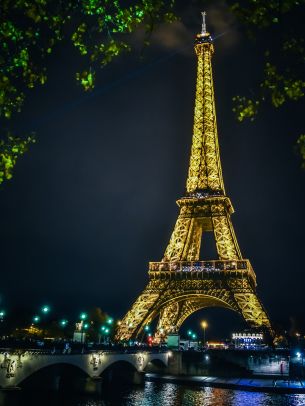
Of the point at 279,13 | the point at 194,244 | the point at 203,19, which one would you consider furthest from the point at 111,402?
the point at 203,19

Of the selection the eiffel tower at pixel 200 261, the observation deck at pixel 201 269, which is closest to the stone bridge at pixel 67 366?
the eiffel tower at pixel 200 261

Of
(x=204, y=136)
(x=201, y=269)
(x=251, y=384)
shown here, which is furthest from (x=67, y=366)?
(x=204, y=136)

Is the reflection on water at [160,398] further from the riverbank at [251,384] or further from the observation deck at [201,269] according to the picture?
the observation deck at [201,269]

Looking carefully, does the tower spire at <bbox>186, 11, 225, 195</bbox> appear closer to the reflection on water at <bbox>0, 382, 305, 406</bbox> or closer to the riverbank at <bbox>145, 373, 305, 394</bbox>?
the riverbank at <bbox>145, 373, 305, 394</bbox>

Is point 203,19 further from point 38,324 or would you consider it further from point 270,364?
point 38,324

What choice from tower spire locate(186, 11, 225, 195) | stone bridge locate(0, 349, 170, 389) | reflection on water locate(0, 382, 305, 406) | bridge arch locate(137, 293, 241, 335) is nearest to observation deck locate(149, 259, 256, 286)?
bridge arch locate(137, 293, 241, 335)

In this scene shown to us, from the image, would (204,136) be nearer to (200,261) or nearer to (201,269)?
(200,261)
